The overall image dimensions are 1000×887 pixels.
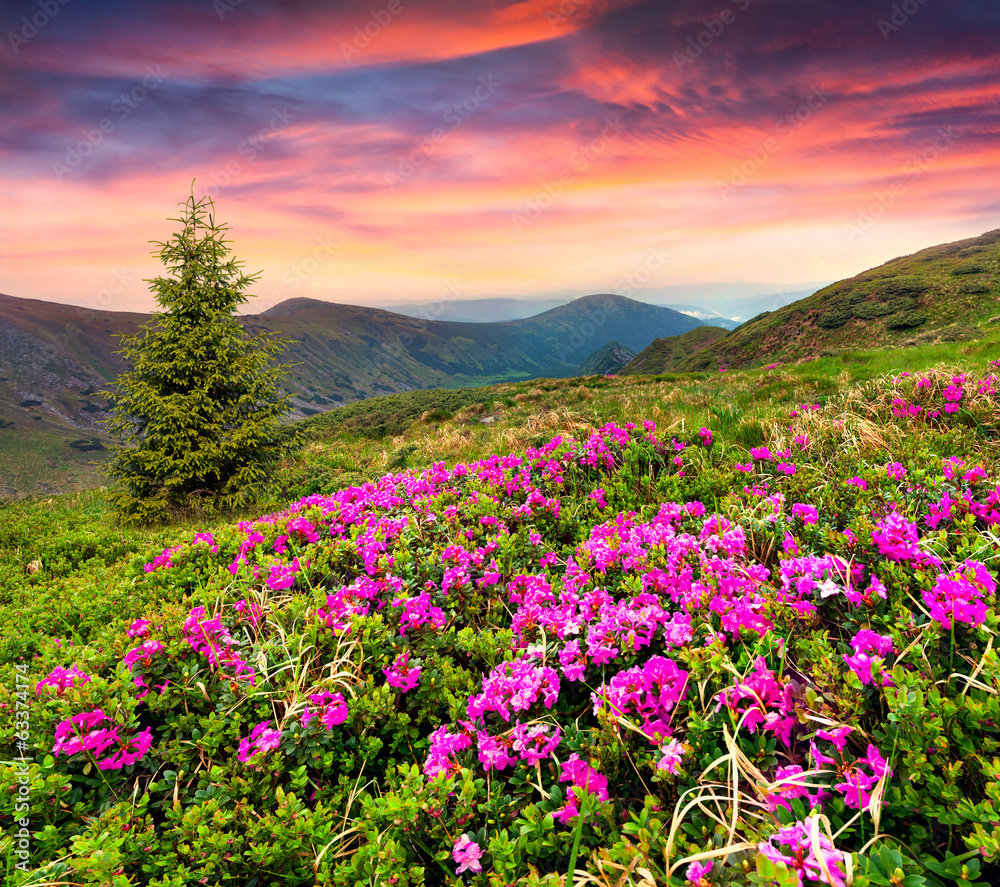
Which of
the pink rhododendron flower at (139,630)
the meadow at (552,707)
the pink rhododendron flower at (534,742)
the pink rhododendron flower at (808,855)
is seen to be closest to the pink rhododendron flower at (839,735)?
the meadow at (552,707)

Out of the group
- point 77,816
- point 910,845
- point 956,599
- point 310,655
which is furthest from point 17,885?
point 956,599

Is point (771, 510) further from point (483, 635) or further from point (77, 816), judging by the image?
point (77, 816)

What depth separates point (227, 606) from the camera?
11.2ft

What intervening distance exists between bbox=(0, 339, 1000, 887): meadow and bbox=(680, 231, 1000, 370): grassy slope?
41.5 meters

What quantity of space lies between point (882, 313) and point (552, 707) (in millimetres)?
65365

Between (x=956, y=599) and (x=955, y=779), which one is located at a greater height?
(x=956, y=599)

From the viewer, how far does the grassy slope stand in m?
43.1

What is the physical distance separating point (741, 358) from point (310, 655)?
71.8 meters

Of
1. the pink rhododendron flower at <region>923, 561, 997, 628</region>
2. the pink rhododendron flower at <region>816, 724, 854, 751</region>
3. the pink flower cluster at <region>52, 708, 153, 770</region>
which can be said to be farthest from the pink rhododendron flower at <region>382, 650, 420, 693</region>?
the pink rhododendron flower at <region>923, 561, 997, 628</region>

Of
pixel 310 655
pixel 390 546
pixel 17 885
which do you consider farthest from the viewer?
pixel 390 546

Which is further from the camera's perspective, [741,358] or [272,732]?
[741,358]

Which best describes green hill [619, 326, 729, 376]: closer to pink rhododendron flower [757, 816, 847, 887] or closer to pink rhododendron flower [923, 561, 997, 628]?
pink rhododendron flower [923, 561, 997, 628]

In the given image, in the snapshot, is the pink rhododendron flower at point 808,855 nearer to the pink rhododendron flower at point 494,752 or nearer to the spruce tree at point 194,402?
the pink rhododendron flower at point 494,752

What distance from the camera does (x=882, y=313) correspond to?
4956 centimetres
